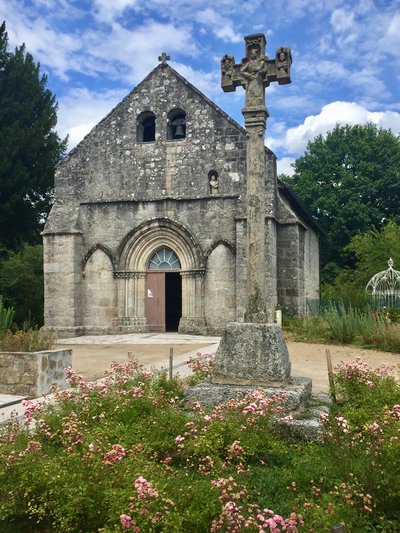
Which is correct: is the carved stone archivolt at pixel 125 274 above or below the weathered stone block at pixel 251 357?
above

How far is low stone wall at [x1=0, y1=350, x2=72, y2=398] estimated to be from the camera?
7.34 m

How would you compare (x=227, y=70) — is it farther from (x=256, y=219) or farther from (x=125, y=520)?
(x=125, y=520)

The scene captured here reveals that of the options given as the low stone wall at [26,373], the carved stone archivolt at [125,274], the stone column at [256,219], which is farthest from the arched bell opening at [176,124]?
the stone column at [256,219]

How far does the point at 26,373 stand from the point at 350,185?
2589 centimetres

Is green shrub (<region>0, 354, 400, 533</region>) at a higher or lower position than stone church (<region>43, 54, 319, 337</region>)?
lower

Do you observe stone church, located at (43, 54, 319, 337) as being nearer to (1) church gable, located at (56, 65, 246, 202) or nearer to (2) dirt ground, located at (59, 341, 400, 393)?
(1) church gable, located at (56, 65, 246, 202)

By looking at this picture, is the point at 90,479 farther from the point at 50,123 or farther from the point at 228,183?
the point at 50,123

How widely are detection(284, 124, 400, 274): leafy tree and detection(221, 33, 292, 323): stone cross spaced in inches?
952

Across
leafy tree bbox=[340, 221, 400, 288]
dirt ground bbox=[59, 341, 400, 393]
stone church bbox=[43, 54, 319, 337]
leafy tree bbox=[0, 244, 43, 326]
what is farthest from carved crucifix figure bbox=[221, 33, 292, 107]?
leafy tree bbox=[340, 221, 400, 288]

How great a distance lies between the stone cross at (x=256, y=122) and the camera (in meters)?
5.94

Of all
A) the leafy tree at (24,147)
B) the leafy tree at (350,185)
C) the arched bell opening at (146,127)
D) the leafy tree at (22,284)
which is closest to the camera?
the arched bell opening at (146,127)

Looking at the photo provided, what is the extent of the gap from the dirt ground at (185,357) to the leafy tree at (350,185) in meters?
17.3

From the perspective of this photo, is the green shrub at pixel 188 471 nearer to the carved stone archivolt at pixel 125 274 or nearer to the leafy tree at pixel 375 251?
the carved stone archivolt at pixel 125 274

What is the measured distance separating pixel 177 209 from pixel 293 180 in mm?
18140
